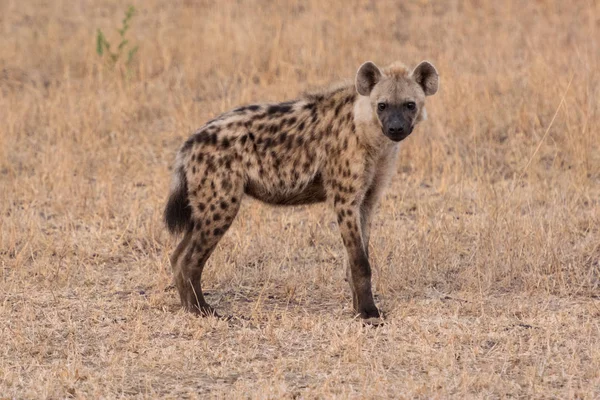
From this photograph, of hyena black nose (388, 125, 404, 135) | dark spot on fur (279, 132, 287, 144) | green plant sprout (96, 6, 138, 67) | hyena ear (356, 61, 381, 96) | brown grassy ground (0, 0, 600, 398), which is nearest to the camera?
brown grassy ground (0, 0, 600, 398)

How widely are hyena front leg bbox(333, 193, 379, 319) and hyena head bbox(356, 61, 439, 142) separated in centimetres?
41

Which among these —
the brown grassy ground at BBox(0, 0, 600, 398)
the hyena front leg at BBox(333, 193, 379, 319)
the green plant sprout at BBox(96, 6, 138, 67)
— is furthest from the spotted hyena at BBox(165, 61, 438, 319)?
the green plant sprout at BBox(96, 6, 138, 67)

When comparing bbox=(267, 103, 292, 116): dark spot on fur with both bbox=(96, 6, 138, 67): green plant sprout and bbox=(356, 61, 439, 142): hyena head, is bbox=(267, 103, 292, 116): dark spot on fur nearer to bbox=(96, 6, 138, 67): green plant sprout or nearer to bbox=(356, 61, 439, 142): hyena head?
bbox=(356, 61, 439, 142): hyena head

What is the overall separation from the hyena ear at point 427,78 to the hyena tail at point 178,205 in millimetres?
1220

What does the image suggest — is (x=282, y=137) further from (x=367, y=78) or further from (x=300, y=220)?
(x=300, y=220)

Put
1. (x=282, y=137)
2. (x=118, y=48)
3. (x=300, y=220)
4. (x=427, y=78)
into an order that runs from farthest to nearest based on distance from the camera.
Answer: (x=118, y=48)
(x=300, y=220)
(x=282, y=137)
(x=427, y=78)

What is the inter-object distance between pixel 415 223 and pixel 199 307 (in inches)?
72.5

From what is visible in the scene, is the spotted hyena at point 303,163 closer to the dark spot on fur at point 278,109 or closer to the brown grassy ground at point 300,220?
the dark spot on fur at point 278,109

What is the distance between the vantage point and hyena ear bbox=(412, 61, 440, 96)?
5.20 metres

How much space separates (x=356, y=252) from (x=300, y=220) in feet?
5.21

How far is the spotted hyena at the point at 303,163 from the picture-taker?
5.15 meters

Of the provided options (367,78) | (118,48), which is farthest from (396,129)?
(118,48)

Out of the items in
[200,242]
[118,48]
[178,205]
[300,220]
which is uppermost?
[118,48]

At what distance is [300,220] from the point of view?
6719 millimetres
